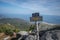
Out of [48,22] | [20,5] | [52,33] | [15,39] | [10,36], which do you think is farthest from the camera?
[20,5]

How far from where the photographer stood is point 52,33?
694 centimetres

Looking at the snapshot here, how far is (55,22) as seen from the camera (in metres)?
10.6

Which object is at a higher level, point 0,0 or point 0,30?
point 0,0

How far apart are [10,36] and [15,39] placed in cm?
88

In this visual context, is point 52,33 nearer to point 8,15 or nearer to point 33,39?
point 33,39

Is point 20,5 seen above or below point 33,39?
above

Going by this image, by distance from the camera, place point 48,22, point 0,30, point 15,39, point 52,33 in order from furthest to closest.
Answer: point 48,22, point 0,30, point 15,39, point 52,33

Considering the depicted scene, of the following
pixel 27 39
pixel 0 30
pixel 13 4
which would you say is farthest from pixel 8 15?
pixel 27 39

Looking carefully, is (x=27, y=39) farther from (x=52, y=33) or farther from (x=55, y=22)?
(x=55, y=22)

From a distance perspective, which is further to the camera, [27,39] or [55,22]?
[55,22]

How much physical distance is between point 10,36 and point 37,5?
2848 millimetres

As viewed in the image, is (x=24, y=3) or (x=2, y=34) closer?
(x=2, y=34)

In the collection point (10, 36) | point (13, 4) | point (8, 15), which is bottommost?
point (10, 36)

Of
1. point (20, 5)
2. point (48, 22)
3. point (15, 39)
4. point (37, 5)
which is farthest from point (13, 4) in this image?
point (15, 39)
